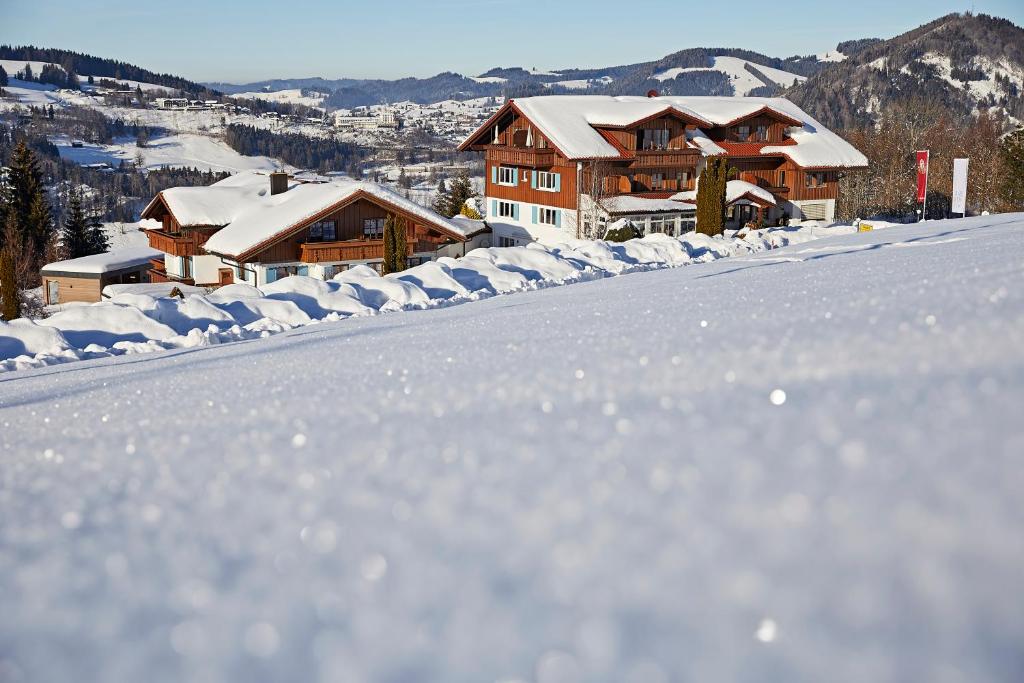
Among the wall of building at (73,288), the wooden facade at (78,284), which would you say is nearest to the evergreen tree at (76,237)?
the wooden facade at (78,284)

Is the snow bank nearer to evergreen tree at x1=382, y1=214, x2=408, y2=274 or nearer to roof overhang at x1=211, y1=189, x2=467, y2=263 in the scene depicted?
evergreen tree at x1=382, y1=214, x2=408, y2=274

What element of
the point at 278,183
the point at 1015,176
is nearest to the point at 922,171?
the point at 1015,176

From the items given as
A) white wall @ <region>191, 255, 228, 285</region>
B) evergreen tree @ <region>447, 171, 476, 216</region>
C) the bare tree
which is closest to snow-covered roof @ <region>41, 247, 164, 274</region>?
white wall @ <region>191, 255, 228, 285</region>

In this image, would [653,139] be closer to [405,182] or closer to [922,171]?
[922,171]

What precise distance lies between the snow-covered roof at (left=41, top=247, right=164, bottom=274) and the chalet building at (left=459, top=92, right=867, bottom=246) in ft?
55.9

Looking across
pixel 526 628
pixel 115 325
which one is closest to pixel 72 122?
pixel 115 325

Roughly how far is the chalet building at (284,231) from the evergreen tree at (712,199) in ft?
29.6

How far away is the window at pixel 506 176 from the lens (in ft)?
130

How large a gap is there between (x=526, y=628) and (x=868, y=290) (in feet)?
10.2

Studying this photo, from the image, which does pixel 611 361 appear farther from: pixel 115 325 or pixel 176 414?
pixel 115 325

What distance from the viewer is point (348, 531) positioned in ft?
7.97

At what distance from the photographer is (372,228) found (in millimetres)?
29078

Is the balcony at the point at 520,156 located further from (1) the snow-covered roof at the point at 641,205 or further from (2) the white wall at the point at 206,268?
(2) the white wall at the point at 206,268

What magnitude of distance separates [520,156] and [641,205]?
6.66 meters
